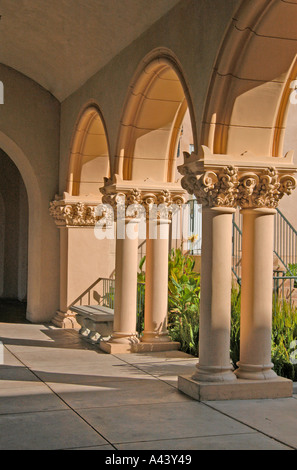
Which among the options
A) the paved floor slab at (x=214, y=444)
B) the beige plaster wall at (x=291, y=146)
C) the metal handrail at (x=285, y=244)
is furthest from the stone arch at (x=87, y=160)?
the paved floor slab at (x=214, y=444)

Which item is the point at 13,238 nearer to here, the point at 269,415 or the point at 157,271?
the point at 157,271

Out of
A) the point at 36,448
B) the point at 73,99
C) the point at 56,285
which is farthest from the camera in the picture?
the point at 56,285

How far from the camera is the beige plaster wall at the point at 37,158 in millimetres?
12273

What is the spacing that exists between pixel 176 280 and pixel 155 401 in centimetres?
458

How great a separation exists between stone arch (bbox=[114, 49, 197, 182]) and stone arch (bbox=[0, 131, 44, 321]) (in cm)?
376

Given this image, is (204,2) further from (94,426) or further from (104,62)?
(94,426)

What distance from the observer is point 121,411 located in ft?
19.1

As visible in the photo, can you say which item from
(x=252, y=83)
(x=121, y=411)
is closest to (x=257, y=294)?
(x=121, y=411)

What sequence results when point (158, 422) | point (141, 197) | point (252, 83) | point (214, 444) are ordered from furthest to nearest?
1. point (141, 197)
2. point (252, 83)
3. point (158, 422)
4. point (214, 444)

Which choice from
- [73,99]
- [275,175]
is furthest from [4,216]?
[275,175]

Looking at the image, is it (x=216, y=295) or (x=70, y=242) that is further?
(x=70, y=242)

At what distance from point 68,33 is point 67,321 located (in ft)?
17.0

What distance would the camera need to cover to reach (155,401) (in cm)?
626
